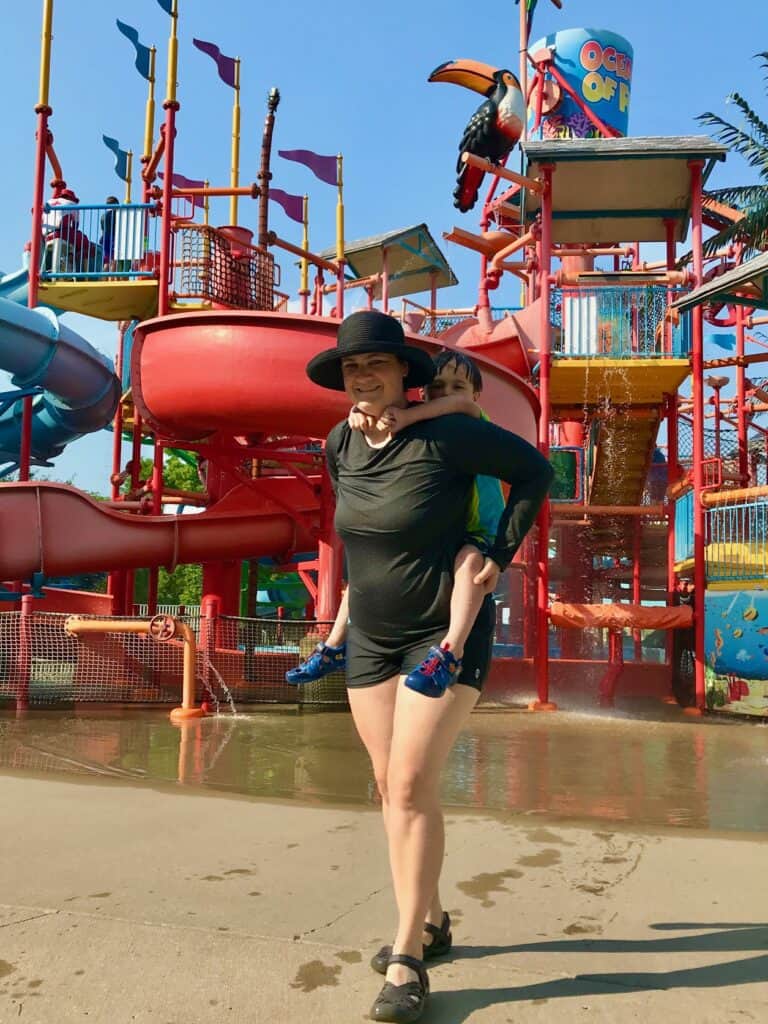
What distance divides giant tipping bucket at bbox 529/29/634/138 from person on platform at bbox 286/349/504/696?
1928cm

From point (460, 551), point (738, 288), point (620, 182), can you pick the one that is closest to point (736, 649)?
point (738, 288)

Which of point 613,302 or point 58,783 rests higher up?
point 613,302

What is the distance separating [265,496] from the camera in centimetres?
1214

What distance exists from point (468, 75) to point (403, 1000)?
18094mm

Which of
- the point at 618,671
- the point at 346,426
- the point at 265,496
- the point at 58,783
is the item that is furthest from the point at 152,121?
the point at 346,426

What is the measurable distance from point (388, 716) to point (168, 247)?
436 inches

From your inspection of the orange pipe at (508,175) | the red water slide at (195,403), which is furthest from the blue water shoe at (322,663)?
the orange pipe at (508,175)

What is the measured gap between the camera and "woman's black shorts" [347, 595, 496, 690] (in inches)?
95.3

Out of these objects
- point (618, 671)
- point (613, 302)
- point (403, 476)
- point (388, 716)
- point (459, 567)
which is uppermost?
point (613, 302)

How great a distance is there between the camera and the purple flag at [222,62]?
16.0 m

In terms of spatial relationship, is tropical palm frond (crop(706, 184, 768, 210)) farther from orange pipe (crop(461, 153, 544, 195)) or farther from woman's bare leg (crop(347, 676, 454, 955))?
woman's bare leg (crop(347, 676, 454, 955))

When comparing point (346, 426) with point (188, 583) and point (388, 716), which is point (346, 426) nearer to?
point (388, 716)

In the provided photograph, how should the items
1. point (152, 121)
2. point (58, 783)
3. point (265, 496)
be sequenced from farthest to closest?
1. point (152, 121)
2. point (265, 496)
3. point (58, 783)

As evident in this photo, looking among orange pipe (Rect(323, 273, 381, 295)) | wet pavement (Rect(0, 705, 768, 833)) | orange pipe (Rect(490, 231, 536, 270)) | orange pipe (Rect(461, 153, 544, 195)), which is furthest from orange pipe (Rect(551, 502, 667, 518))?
orange pipe (Rect(323, 273, 381, 295))
